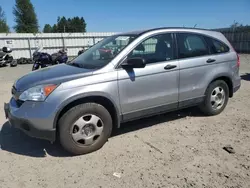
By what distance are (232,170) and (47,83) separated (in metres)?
2.73

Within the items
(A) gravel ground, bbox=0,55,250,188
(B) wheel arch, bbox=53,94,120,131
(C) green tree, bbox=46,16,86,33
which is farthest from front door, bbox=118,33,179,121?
(C) green tree, bbox=46,16,86,33

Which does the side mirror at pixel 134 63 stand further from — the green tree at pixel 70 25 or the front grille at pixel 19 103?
the green tree at pixel 70 25

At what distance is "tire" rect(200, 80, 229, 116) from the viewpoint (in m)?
4.84

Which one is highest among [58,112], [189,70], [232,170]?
[189,70]

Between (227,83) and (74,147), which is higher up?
(227,83)

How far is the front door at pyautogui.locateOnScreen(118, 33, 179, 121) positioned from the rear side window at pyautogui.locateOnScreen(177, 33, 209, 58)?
196 mm

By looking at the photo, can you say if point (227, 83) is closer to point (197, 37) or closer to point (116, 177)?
point (197, 37)

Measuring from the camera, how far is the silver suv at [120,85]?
130 inches

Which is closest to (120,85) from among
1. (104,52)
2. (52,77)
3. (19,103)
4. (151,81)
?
(151,81)

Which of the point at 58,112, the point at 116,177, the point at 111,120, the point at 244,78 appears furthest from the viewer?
the point at 244,78

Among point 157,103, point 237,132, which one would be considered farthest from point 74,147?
point 237,132

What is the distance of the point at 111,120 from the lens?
3.73m

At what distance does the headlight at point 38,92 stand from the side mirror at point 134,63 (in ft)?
3.71

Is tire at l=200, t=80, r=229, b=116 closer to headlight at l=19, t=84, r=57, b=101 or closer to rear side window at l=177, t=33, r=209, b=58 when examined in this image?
rear side window at l=177, t=33, r=209, b=58
